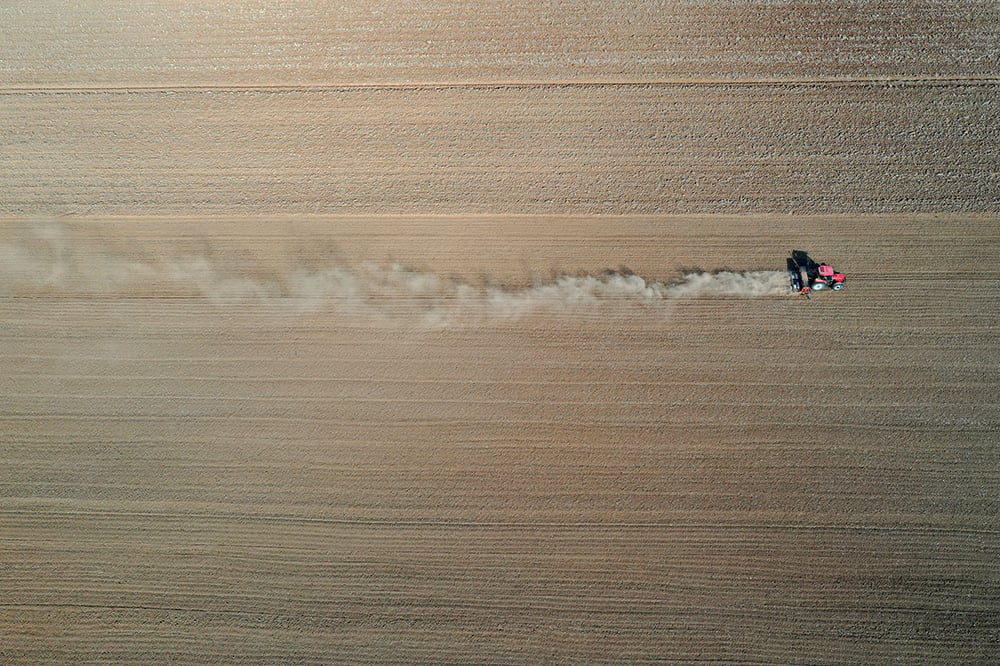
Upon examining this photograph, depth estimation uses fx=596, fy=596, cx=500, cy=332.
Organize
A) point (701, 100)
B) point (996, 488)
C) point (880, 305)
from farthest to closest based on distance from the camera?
point (701, 100) < point (880, 305) < point (996, 488)

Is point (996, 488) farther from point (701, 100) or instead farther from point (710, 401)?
point (701, 100)

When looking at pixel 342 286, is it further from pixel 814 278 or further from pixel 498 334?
pixel 814 278

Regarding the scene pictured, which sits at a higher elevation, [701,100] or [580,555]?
[701,100]

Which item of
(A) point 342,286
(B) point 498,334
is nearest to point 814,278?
(B) point 498,334

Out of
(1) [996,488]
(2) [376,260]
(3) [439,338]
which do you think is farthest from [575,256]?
(1) [996,488]

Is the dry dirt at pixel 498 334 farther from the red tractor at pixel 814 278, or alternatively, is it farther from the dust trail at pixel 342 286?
the red tractor at pixel 814 278

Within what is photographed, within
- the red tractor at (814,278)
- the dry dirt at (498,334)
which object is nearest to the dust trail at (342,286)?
the dry dirt at (498,334)
